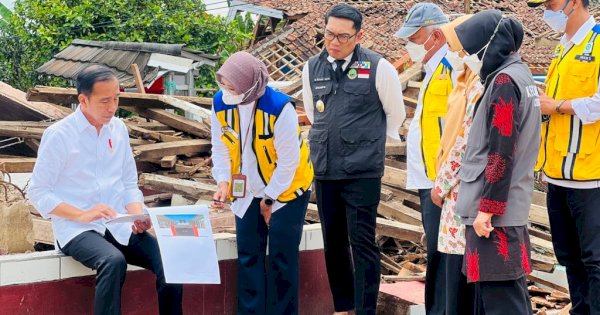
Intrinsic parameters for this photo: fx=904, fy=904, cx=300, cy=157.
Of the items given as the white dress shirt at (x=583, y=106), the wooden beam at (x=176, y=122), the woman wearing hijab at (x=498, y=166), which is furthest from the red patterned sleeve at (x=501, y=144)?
the wooden beam at (x=176, y=122)

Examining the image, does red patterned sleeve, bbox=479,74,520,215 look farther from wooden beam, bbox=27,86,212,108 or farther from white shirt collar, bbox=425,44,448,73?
wooden beam, bbox=27,86,212,108

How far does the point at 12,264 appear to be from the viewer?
5203 mm

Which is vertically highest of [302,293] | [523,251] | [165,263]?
[523,251]

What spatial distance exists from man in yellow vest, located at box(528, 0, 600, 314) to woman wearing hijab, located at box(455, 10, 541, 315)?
0.88m

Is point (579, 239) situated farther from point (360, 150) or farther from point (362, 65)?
point (362, 65)

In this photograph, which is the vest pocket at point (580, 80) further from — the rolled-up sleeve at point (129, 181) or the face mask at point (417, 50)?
the rolled-up sleeve at point (129, 181)

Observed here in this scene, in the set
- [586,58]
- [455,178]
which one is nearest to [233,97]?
[455,178]

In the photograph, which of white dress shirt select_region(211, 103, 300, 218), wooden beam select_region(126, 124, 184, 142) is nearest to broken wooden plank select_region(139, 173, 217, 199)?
wooden beam select_region(126, 124, 184, 142)

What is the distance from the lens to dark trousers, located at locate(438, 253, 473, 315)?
4.89 metres

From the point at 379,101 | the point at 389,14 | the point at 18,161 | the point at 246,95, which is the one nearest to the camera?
the point at 246,95

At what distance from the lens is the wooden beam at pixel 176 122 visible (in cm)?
1132

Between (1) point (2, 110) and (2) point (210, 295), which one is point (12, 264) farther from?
(1) point (2, 110)

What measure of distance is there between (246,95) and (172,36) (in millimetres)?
17717

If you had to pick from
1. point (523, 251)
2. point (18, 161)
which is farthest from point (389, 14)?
point (523, 251)
